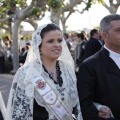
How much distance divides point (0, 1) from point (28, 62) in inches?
523

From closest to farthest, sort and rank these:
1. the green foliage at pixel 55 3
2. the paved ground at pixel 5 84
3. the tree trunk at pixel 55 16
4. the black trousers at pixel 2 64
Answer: the paved ground at pixel 5 84 < the green foliage at pixel 55 3 < the tree trunk at pixel 55 16 < the black trousers at pixel 2 64

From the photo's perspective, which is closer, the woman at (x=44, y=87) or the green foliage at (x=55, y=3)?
the woman at (x=44, y=87)

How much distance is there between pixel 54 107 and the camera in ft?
10.2

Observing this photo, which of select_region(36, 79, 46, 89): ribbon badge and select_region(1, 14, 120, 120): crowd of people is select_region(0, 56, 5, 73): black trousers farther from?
select_region(36, 79, 46, 89): ribbon badge

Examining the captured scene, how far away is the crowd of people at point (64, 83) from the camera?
2.87m

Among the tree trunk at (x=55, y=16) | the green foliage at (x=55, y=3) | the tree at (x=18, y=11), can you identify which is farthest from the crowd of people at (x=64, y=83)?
the tree at (x=18, y=11)

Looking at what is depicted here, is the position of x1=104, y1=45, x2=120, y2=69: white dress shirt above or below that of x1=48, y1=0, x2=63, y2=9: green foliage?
below

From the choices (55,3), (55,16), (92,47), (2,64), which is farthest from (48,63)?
(2,64)

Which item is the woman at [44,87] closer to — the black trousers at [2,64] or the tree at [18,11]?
the tree at [18,11]

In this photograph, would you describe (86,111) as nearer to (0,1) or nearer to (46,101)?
(46,101)

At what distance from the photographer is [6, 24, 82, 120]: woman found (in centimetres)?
307

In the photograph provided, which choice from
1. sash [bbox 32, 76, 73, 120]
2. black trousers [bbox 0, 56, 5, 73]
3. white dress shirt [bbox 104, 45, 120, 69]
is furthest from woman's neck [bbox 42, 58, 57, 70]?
black trousers [bbox 0, 56, 5, 73]

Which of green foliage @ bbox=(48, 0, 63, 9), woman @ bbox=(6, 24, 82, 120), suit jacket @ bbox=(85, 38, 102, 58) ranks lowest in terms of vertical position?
suit jacket @ bbox=(85, 38, 102, 58)

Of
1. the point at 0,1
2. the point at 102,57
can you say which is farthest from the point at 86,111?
the point at 0,1
